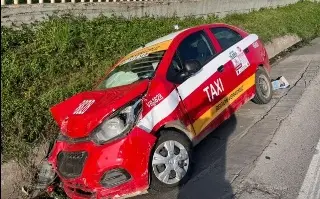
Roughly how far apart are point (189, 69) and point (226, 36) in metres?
1.66

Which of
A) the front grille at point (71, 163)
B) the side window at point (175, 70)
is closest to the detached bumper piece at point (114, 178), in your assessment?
the front grille at point (71, 163)

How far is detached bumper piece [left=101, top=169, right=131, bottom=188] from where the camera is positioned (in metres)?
4.19

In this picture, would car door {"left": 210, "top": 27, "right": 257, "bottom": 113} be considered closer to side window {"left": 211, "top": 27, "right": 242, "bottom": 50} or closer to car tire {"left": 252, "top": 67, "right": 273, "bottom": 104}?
side window {"left": 211, "top": 27, "right": 242, "bottom": 50}

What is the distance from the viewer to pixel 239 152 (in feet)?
17.6

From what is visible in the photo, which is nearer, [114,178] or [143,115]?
[114,178]

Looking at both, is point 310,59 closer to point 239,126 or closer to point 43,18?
point 239,126

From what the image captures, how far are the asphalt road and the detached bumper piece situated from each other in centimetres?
53

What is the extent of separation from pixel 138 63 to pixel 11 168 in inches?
84.8

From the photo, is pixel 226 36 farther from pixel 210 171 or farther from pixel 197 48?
pixel 210 171

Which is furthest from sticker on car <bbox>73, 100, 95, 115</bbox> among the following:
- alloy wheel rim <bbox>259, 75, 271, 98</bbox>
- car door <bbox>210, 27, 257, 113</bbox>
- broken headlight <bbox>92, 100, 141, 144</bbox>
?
alloy wheel rim <bbox>259, 75, 271, 98</bbox>

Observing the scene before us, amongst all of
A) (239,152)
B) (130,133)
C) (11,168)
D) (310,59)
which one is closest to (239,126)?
(239,152)

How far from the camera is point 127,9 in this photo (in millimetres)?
9398

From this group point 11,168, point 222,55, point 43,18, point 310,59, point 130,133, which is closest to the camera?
point 130,133

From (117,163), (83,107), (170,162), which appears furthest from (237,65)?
(117,163)
